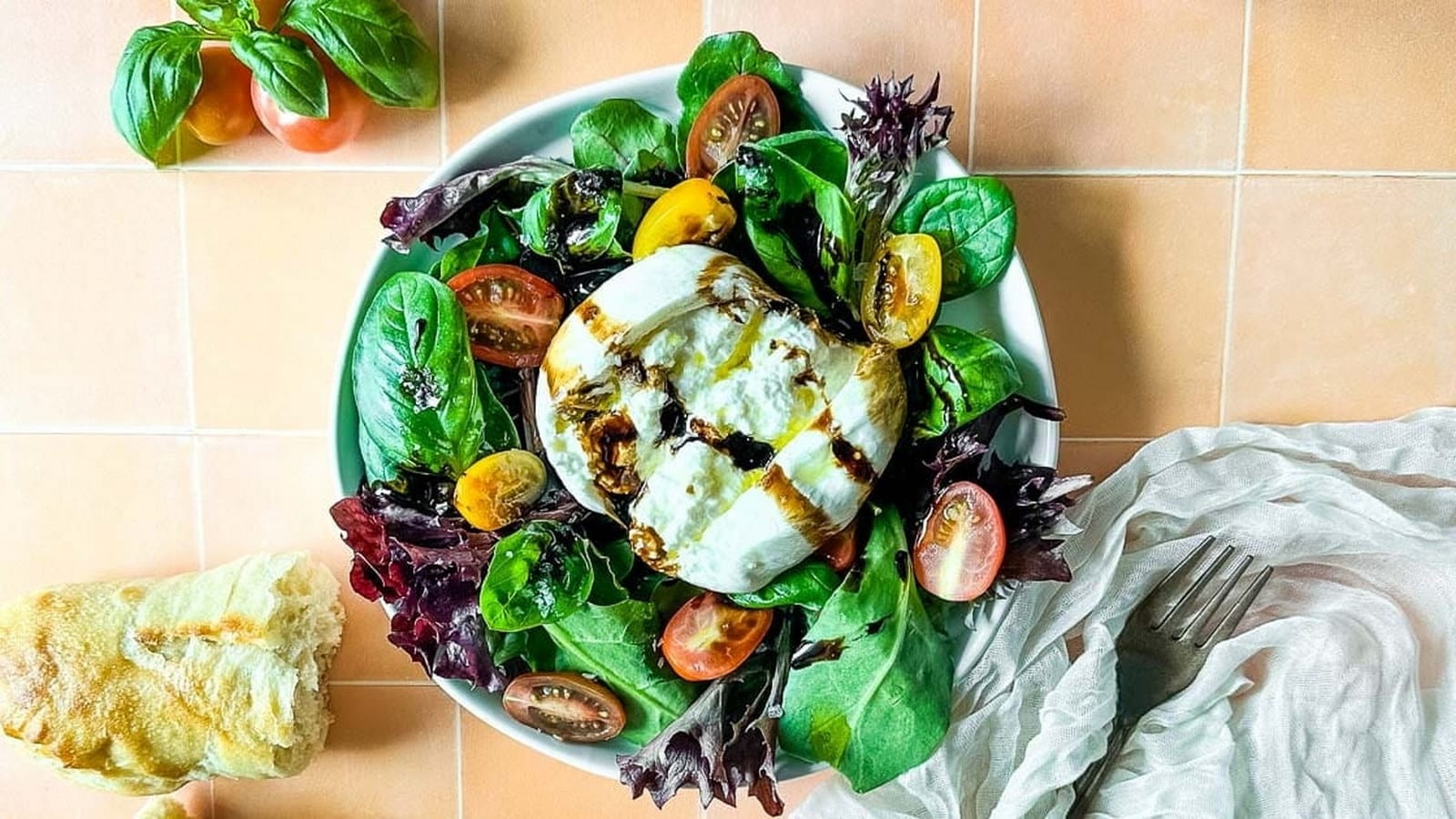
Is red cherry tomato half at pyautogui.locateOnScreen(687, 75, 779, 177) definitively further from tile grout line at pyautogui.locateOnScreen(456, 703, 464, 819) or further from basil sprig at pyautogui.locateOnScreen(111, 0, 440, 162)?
tile grout line at pyautogui.locateOnScreen(456, 703, 464, 819)

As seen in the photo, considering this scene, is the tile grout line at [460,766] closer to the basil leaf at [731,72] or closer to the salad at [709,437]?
the salad at [709,437]

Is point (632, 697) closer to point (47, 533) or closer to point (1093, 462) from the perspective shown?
point (1093, 462)

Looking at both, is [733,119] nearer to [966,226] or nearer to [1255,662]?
[966,226]

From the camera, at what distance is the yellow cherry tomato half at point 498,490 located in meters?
0.82

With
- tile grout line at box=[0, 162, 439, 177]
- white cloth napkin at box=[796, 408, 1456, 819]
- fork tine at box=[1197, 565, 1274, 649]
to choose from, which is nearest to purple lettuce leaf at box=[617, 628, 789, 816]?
white cloth napkin at box=[796, 408, 1456, 819]

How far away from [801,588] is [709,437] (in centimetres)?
12

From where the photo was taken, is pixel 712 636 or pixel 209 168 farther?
pixel 209 168

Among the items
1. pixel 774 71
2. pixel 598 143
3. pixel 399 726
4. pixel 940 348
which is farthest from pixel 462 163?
pixel 399 726

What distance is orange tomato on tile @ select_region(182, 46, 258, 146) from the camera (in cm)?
91

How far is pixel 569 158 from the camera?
877 mm

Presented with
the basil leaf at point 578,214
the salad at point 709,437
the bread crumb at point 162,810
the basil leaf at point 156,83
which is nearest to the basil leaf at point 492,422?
the salad at point 709,437

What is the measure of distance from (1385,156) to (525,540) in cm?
71

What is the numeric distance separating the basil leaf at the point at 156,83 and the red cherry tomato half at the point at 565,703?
0.49 metres

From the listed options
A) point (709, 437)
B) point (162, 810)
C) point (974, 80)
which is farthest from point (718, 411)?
point (162, 810)
